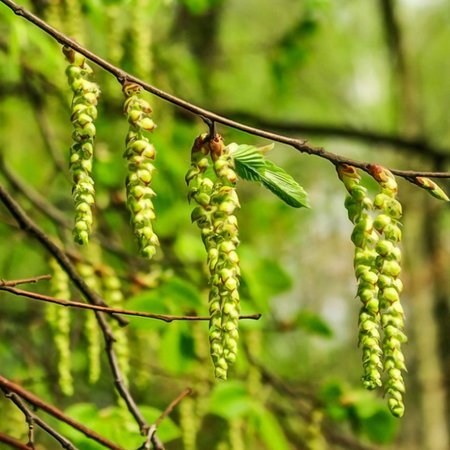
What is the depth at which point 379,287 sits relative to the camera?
39.9 inches

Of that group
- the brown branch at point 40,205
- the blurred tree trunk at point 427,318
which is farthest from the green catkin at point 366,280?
the blurred tree trunk at point 427,318

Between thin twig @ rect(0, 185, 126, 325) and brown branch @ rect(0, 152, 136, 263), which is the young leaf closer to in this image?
thin twig @ rect(0, 185, 126, 325)

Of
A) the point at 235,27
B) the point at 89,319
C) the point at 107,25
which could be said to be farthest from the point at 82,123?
the point at 235,27

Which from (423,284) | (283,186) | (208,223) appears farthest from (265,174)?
(423,284)

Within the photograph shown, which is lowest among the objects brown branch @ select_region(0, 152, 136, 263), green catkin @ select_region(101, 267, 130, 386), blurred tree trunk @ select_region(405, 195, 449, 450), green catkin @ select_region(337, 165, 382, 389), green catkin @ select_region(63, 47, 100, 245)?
green catkin @ select_region(337, 165, 382, 389)

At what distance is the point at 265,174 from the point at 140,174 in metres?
0.21

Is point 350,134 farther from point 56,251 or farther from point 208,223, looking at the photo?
Result: point 208,223

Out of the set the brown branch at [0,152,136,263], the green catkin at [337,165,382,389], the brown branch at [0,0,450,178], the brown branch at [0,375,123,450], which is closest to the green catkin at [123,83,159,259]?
the brown branch at [0,0,450,178]

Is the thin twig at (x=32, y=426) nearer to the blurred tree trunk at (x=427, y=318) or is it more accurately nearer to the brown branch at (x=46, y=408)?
the brown branch at (x=46, y=408)

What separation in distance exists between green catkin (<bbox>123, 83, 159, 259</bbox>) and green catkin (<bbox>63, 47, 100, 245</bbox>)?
0.15 ft

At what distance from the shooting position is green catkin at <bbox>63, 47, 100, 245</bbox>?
0.99 m

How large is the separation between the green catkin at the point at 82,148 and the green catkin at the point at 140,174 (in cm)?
5

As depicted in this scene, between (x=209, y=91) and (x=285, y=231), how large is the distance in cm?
170

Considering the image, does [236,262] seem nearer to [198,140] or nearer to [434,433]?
[198,140]
